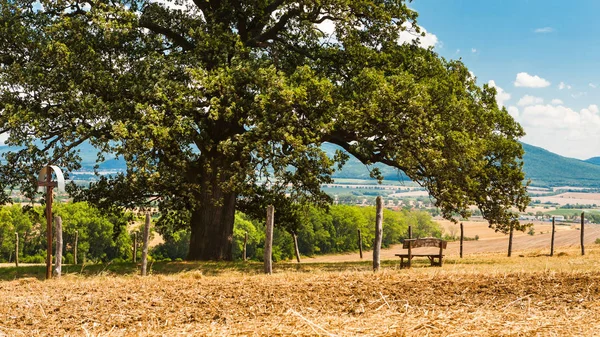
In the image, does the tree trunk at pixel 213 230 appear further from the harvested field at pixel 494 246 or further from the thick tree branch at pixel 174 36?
the harvested field at pixel 494 246

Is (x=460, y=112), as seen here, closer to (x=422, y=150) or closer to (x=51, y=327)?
(x=422, y=150)

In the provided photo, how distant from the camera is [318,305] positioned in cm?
1157

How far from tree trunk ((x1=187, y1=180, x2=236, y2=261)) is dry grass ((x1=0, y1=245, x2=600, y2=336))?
33.4 feet

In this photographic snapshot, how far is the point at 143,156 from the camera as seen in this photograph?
2022 cm

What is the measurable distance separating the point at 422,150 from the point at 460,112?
2.84 metres

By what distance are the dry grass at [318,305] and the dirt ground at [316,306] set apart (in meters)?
0.02

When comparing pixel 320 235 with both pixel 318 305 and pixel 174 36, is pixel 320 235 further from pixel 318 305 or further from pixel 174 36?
pixel 318 305

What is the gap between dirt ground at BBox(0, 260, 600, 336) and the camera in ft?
27.2

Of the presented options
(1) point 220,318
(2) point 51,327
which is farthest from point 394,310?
(2) point 51,327

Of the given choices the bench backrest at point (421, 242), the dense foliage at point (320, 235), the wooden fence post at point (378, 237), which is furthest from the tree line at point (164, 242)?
the wooden fence post at point (378, 237)

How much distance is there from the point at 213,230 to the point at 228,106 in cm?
599

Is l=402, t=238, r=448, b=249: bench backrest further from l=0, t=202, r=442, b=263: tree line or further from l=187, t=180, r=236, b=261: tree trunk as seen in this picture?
l=0, t=202, r=442, b=263: tree line

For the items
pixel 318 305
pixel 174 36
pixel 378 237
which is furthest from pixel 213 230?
pixel 318 305

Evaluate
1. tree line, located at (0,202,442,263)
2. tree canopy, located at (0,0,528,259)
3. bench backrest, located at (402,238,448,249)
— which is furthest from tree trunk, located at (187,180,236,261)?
tree line, located at (0,202,442,263)
